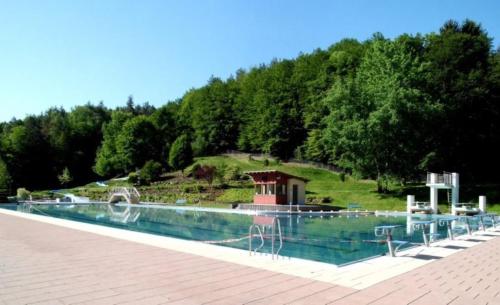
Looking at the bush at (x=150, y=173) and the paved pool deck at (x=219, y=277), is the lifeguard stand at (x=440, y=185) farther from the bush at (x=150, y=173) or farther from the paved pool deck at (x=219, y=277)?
the bush at (x=150, y=173)

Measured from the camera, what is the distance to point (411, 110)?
95.2ft

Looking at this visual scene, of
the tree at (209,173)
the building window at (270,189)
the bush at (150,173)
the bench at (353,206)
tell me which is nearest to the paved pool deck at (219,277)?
the bench at (353,206)

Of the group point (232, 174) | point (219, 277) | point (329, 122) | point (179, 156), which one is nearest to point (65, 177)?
point (179, 156)

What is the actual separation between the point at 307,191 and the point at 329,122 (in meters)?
7.13

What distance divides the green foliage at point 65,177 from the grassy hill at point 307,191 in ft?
22.7

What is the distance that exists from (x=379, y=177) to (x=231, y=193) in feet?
43.7

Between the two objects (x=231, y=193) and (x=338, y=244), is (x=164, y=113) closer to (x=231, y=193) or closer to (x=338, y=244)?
(x=231, y=193)

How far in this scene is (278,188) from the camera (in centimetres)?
2955

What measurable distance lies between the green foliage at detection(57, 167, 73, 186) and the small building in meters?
34.0

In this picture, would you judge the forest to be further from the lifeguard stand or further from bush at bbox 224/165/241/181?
bush at bbox 224/165/241/181

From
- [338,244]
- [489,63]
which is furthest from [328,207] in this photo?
[489,63]

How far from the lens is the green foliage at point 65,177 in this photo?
53.5 meters

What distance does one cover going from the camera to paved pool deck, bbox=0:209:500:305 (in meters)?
4.86

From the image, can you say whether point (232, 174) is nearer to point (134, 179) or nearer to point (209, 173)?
point (209, 173)
